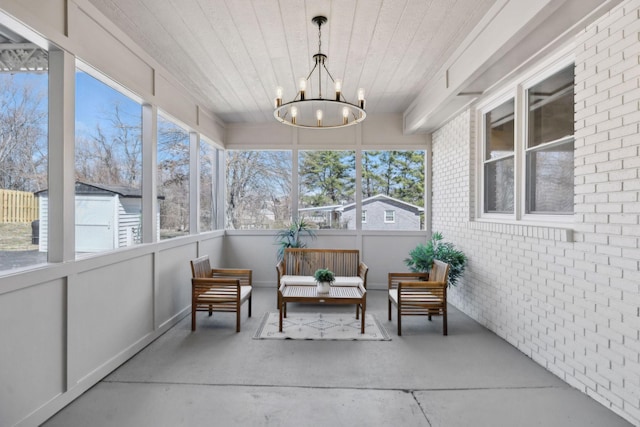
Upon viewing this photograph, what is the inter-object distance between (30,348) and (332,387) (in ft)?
6.43

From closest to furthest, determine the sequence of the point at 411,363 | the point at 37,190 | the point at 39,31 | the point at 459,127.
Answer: the point at 39,31 → the point at 37,190 → the point at 411,363 → the point at 459,127

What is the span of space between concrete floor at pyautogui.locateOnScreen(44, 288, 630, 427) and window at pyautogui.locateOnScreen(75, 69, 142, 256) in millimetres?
1113

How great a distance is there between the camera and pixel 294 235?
5859mm

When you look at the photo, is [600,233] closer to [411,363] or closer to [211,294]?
[411,363]

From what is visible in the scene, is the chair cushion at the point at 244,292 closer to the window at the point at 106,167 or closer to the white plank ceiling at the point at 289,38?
the window at the point at 106,167

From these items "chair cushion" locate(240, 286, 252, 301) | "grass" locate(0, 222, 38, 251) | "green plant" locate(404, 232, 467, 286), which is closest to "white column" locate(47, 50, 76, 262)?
"grass" locate(0, 222, 38, 251)

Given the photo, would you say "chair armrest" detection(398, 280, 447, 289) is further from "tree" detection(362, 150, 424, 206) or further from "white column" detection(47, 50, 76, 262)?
"white column" detection(47, 50, 76, 262)

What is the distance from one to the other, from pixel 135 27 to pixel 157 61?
0.65 metres

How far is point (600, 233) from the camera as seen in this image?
234cm

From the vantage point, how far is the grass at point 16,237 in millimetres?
1991

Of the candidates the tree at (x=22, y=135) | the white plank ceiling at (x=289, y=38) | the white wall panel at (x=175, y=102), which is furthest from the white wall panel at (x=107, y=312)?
the white plank ceiling at (x=289, y=38)

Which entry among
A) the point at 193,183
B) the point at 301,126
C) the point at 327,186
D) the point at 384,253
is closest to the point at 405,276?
the point at 384,253

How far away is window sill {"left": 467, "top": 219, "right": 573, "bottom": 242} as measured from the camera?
2641 mm

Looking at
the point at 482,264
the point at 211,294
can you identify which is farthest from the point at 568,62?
the point at 211,294
